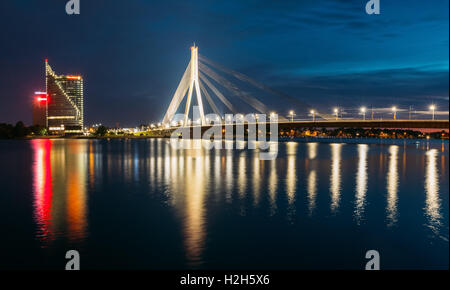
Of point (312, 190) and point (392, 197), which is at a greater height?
point (312, 190)

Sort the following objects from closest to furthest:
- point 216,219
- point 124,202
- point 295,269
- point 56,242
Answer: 1. point 295,269
2. point 56,242
3. point 216,219
4. point 124,202

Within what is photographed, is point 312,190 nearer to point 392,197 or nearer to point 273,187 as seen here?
point 273,187

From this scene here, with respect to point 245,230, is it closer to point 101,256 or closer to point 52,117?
point 101,256

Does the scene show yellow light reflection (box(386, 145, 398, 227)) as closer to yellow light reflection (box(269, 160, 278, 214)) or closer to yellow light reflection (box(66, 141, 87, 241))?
yellow light reflection (box(269, 160, 278, 214))

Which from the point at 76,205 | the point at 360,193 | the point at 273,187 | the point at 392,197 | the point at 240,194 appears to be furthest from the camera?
the point at 273,187

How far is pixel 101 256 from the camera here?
11.2 metres

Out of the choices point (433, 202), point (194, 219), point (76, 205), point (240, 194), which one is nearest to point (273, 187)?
point (240, 194)

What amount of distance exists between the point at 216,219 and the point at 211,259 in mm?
4617

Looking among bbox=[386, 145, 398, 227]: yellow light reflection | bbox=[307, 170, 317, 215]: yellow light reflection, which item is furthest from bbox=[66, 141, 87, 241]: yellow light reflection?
bbox=[386, 145, 398, 227]: yellow light reflection

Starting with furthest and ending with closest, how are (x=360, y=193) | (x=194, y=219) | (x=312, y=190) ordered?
1. (x=312, y=190)
2. (x=360, y=193)
3. (x=194, y=219)

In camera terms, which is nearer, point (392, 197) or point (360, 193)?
point (392, 197)

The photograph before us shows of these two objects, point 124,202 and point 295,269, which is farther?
point 124,202
